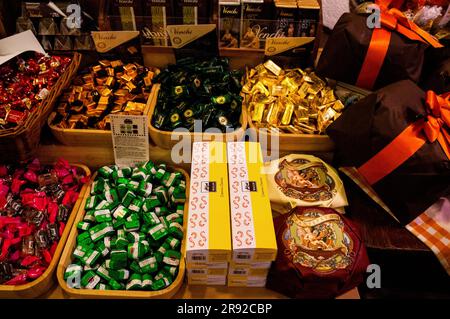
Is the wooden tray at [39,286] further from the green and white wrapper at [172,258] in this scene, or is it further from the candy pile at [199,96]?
the candy pile at [199,96]

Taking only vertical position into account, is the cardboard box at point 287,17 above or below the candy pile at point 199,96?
above

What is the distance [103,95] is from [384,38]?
1307 millimetres

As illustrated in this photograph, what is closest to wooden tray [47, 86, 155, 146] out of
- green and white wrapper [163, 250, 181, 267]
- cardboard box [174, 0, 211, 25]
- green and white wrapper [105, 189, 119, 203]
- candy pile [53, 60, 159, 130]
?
candy pile [53, 60, 159, 130]

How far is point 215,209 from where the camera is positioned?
4.11ft

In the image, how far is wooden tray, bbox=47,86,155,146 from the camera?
157 centimetres

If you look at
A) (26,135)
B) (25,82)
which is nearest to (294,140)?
(26,135)

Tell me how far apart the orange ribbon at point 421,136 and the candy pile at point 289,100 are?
34cm

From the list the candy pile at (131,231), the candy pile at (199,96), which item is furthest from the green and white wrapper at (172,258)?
the candy pile at (199,96)

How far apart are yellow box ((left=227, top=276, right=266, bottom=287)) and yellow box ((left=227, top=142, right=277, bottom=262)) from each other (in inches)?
5.6

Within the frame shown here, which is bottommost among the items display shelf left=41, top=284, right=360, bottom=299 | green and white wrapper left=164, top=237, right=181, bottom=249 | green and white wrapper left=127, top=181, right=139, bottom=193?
display shelf left=41, top=284, right=360, bottom=299

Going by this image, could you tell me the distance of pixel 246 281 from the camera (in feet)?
4.34

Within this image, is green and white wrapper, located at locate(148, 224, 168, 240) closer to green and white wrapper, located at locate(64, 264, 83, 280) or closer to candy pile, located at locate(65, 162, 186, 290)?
candy pile, located at locate(65, 162, 186, 290)

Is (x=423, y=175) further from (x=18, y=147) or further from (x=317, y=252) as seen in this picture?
(x=18, y=147)

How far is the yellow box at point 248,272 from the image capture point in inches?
49.5
